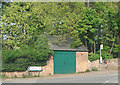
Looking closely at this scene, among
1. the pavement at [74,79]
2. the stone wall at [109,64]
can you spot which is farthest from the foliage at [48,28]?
the pavement at [74,79]

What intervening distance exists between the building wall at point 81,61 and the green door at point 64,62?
1.19 ft

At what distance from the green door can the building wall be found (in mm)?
364

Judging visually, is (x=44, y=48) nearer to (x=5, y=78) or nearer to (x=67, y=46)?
(x=67, y=46)

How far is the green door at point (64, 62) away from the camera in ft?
63.6

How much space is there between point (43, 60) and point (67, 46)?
11.6 feet

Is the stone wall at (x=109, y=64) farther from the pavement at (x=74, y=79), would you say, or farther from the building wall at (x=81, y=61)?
the pavement at (x=74, y=79)

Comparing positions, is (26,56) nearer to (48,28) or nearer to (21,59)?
(21,59)

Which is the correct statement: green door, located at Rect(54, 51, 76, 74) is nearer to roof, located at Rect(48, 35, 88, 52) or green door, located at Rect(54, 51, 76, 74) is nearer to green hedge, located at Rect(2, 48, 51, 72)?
roof, located at Rect(48, 35, 88, 52)

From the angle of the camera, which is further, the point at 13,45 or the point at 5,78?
the point at 13,45

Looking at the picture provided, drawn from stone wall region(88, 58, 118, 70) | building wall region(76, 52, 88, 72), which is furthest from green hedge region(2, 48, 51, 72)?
stone wall region(88, 58, 118, 70)

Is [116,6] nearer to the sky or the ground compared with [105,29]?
nearer to the sky

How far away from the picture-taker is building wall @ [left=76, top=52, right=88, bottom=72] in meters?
20.4

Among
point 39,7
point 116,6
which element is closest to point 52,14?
point 39,7

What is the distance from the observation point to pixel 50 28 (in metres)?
21.5
